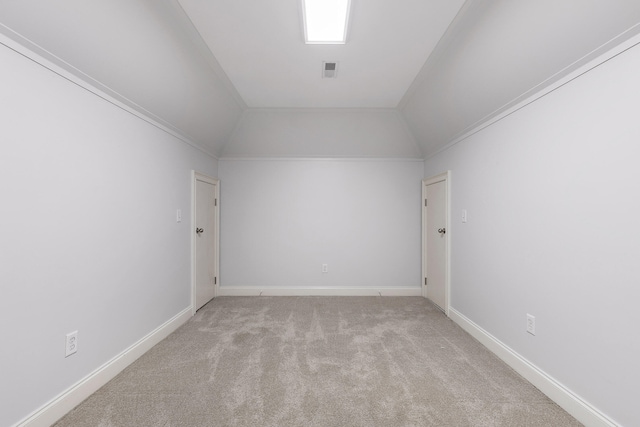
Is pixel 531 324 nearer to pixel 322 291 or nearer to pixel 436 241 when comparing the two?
pixel 436 241

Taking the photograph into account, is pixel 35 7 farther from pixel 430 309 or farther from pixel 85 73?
pixel 430 309

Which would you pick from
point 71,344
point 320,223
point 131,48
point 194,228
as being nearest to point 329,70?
point 131,48

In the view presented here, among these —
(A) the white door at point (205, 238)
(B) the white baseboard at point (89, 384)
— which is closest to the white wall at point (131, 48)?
(A) the white door at point (205, 238)

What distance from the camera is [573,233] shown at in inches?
65.4

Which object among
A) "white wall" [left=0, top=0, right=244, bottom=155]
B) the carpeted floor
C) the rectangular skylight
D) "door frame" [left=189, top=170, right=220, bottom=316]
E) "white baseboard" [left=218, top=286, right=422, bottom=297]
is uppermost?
the rectangular skylight

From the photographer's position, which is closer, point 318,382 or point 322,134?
point 318,382

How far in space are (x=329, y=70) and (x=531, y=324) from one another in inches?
104

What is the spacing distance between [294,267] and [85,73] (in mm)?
3103

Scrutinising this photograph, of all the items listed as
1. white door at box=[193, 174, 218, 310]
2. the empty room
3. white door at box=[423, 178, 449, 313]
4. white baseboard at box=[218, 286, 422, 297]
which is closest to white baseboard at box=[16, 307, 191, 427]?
the empty room

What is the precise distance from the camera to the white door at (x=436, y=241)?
133 inches

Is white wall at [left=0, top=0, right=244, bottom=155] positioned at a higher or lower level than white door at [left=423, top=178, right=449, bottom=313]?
higher

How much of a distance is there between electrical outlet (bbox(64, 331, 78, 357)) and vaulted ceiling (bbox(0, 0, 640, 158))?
5.33 feet

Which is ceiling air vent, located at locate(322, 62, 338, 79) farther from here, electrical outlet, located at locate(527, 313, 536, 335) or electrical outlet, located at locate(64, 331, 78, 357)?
electrical outlet, located at locate(64, 331, 78, 357)

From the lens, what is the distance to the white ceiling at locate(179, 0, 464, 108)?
1.80 meters
